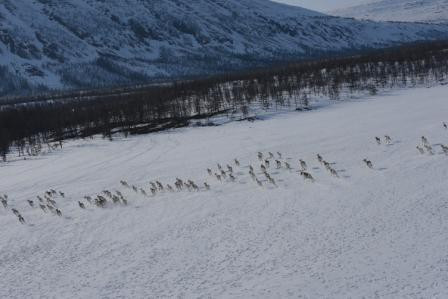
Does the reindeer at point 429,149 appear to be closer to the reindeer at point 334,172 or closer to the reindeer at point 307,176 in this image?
the reindeer at point 334,172

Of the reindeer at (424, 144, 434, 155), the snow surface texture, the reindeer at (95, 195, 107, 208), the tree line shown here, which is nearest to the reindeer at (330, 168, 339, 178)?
the snow surface texture

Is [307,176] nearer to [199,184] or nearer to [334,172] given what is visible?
[334,172]

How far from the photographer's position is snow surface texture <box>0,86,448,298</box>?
917 inches

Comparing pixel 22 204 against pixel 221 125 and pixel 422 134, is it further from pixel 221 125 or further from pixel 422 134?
pixel 221 125

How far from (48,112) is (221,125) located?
251ft

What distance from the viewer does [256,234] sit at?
29328mm

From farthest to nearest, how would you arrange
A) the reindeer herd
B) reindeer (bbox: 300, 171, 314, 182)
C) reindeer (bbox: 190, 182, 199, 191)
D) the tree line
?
the tree line
reindeer (bbox: 190, 182, 199, 191)
the reindeer herd
reindeer (bbox: 300, 171, 314, 182)

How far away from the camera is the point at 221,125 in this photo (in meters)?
95.5

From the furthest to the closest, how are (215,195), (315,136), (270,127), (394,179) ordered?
(270,127)
(315,136)
(215,195)
(394,179)

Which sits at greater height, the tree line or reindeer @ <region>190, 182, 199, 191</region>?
the tree line

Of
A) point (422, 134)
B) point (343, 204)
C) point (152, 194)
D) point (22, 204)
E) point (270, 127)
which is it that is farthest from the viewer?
point (270, 127)

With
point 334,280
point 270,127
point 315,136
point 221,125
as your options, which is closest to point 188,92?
point 221,125

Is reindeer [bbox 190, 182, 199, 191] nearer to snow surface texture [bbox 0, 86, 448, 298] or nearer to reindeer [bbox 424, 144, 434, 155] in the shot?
snow surface texture [bbox 0, 86, 448, 298]

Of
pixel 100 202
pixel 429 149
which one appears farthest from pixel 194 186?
pixel 429 149
